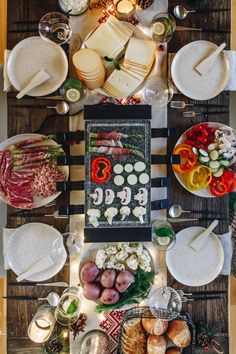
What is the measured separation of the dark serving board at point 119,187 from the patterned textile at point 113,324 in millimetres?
551

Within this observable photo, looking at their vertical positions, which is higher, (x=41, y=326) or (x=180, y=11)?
(x=180, y=11)

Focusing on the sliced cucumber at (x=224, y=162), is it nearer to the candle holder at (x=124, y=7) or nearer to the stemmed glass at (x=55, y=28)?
the candle holder at (x=124, y=7)

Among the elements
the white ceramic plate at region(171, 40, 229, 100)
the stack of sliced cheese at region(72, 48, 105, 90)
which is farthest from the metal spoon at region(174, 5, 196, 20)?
the stack of sliced cheese at region(72, 48, 105, 90)

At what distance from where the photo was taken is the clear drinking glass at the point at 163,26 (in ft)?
9.34

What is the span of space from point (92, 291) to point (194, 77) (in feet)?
4.94

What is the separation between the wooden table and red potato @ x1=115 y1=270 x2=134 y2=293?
30cm

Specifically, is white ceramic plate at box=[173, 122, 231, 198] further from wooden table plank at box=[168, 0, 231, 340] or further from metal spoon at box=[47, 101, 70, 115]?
metal spoon at box=[47, 101, 70, 115]

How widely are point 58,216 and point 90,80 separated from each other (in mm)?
889

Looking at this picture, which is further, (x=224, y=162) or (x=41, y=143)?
(x=41, y=143)

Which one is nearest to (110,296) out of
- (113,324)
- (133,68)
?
(113,324)

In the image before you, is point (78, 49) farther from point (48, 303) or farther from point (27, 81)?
point (48, 303)

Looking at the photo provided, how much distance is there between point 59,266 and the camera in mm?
2859

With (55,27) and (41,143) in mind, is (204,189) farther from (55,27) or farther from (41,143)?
(55,27)

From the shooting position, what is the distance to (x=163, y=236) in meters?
2.83
